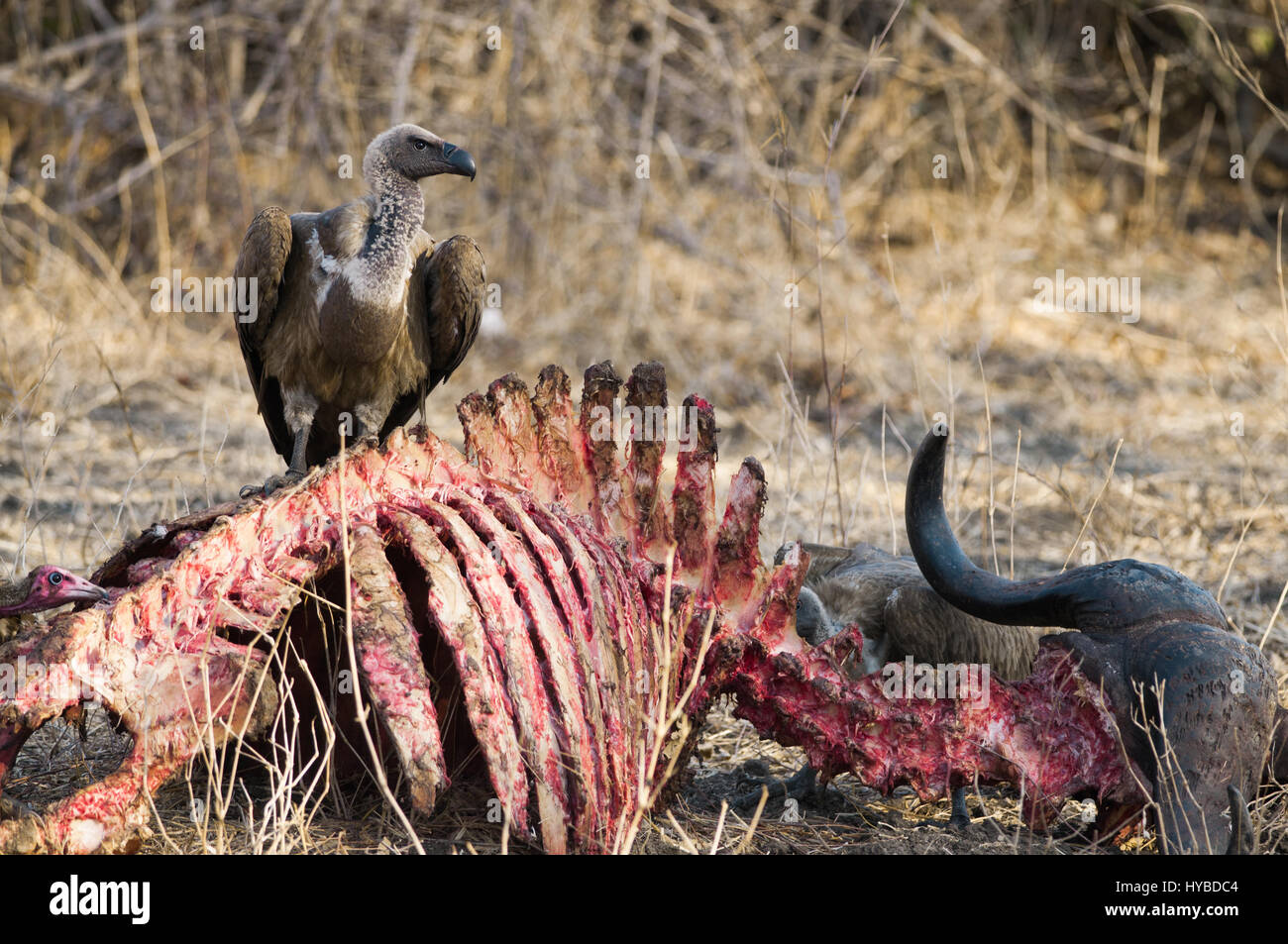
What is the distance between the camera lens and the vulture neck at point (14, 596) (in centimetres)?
246

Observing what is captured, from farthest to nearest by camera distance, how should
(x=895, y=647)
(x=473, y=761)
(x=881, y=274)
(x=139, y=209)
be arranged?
(x=881, y=274)
(x=139, y=209)
(x=895, y=647)
(x=473, y=761)

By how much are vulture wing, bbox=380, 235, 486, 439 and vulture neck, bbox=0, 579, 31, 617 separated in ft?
6.25

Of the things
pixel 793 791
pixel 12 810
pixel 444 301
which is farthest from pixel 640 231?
pixel 12 810

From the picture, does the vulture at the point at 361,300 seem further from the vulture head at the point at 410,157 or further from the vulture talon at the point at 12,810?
the vulture talon at the point at 12,810

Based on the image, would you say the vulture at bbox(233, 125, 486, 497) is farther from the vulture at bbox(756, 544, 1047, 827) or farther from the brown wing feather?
the vulture at bbox(756, 544, 1047, 827)

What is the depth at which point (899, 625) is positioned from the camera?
349 cm

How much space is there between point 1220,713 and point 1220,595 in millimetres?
1842

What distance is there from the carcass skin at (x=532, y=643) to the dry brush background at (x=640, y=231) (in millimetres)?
2785

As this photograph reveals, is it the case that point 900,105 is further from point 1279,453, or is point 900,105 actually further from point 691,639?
point 691,639

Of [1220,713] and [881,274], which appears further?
[881,274]

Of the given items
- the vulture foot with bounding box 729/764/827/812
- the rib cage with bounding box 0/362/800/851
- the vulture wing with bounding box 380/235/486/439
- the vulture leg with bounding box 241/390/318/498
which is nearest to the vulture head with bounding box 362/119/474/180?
the vulture wing with bounding box 380/235/486/439

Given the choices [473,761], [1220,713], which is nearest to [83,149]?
[473,761]

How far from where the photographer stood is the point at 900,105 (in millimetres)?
9602

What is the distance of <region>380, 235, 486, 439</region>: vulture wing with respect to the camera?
427cm
